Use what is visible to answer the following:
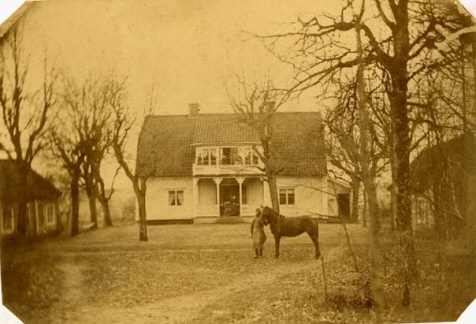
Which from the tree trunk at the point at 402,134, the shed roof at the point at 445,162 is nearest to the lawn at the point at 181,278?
the tree trunk at the point at 402,134

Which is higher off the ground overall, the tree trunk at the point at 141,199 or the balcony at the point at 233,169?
the balcony at the point at 233,169

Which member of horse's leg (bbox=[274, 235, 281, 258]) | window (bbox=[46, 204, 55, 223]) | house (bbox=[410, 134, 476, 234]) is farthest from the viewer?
house (bbox=[410, 134, 476, 234])

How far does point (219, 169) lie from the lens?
4.03 m

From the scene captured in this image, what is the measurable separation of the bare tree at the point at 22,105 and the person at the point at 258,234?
133cm

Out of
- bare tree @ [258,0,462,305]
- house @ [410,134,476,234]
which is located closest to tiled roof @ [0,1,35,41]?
bare tree @ [258,0,462,305]

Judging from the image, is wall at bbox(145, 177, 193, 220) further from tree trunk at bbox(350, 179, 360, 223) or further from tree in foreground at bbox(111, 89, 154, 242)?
tree trunk at bbox(350, 179, 360, 223)

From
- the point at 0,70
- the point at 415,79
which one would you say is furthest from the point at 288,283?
the point at 0,70

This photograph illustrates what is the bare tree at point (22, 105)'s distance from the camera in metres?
3.97

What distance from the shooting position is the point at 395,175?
4.14 metres

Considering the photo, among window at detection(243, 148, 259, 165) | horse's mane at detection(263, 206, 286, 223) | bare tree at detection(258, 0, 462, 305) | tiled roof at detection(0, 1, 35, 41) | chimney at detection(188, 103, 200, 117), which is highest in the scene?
tiled roof at detection(0, 1, 35, 41)

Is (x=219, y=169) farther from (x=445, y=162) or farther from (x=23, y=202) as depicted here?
(x=445, y=162)

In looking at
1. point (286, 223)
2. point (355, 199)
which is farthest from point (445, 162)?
point (286, 223)

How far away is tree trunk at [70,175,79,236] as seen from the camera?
13.0ft

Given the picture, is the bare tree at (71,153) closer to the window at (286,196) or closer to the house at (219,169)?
the house at (219,169)
